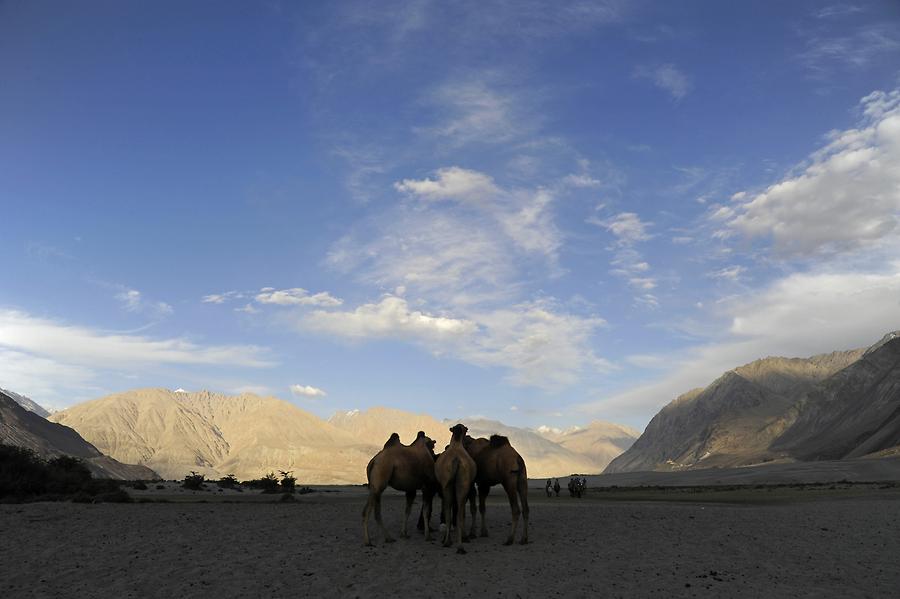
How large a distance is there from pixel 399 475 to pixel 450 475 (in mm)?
1416

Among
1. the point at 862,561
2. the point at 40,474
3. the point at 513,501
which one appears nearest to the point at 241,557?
the point at 513,501

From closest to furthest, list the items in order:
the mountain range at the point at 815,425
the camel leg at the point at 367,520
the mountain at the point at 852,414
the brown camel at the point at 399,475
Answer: the camel leg at the point at 367,520, the brown camel at the point at 399,475, the mountain at the point at 852,414, the mountain range at the point at 815,425

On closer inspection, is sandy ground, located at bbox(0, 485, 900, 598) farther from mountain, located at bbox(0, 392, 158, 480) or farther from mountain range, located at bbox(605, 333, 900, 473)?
mountain range, located at bbox(605, 333, 900, 473)

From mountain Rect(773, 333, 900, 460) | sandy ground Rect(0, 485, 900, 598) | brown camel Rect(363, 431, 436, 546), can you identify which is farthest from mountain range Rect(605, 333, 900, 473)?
brown camel Rect(363, 431, 436, 546)

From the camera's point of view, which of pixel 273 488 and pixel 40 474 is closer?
pixel 40 474

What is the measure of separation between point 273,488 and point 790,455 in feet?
387

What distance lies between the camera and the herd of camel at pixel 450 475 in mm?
14570

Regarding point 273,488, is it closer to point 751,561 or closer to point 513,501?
point 513,501

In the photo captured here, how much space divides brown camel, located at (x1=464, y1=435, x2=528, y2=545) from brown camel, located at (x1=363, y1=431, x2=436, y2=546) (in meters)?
1.20

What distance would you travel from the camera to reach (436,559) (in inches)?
518

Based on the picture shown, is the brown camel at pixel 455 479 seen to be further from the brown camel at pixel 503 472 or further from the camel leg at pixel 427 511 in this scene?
the brown camel at pixel 503 472

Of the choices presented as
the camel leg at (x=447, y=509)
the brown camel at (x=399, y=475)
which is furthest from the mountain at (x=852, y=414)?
the camel leg at (x=447, y=509)

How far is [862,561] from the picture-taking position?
43.2 ft

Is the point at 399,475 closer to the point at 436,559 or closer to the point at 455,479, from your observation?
the point at 455,479
